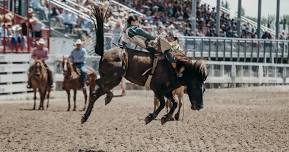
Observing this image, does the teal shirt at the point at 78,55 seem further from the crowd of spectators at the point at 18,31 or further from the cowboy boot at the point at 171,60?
the cowboy boot at the point at 171,60

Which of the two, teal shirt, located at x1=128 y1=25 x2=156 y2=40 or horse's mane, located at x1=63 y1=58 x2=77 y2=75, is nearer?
teal shirt, located at x1=128 y1=25 x2=156 y2=40

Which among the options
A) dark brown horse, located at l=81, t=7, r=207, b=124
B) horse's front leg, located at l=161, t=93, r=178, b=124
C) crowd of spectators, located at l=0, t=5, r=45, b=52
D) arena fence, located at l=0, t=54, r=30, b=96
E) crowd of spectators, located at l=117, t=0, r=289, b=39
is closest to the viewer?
horse's front leg, located at l=161, t=93, r=178, b=124

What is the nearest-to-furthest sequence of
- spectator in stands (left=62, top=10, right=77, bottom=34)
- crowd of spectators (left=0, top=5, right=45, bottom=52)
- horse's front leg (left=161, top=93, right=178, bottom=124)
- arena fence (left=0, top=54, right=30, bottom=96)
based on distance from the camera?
1. horse's front leg (left=161, top=93, right=178, bottom=124)
2. arena fence (left=0, top=54, right=30, bottom=96)
3. crowd of spectators (left=0, top=5, right=45, bottom=52)
4. spectator in stands (left=62, top=10, right=77, bottom=34)

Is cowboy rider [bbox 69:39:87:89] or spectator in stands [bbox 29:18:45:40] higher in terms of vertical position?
spectator in stands [bbox 29:18:45:40]

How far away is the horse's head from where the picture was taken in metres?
13.0

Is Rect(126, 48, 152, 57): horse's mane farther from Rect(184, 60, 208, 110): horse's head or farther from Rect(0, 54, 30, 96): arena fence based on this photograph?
Rect(0, 54, 30, 96): arena fence

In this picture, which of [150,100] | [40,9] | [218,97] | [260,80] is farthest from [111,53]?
[260,80]

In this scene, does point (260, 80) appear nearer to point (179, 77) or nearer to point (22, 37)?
point (22, 37)

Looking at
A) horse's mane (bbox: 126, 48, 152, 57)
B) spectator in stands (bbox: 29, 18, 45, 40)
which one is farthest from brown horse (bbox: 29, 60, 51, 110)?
horse's mane (bbox: 126, 48, 152, 57)

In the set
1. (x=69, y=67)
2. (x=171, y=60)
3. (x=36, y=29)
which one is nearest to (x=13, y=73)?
(x=36, y=29)

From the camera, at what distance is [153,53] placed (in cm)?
1313

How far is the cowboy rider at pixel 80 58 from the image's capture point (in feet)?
69.3

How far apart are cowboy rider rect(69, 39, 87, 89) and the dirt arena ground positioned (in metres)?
0.91

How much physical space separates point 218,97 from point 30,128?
551 inches
